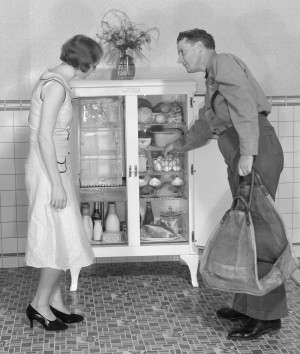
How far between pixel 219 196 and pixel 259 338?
133cm

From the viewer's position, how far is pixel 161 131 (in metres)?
4.94

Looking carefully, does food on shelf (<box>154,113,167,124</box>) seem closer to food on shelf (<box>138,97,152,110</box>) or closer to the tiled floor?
food on shelf (<box>138,97,152,110</box>)

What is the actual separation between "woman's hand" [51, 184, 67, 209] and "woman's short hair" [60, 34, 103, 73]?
640 millimetres

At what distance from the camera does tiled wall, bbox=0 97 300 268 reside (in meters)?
5.21

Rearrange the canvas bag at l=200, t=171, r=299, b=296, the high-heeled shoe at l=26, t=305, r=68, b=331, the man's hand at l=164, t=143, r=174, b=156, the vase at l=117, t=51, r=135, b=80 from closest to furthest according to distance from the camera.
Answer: the canvas bag at l=200, t=171, r=299, b=296, the high-heeled shoe at l=26, t=305, r=68, b=331, the man's hand at l=164, t=143, r=174, b=156, the vase at l=117, t=51, r=135, b=80

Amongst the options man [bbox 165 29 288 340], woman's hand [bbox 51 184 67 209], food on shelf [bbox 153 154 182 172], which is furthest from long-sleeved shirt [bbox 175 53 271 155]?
→ food on shelf [bbox 153 154 182 172]

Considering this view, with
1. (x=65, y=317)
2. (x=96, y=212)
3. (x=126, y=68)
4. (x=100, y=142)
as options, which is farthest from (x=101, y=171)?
(x=65, y=317)

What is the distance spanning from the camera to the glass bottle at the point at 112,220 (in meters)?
5.07

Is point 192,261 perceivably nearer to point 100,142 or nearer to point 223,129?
point 100,142

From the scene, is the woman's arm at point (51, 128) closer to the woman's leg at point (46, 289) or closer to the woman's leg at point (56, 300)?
the woman's leg at point (46, 289)

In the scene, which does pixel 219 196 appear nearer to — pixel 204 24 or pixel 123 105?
pixel 123 105

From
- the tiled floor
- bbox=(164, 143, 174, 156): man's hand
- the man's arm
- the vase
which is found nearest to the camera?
the tiled floor

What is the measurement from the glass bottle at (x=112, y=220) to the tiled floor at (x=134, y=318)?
34cm

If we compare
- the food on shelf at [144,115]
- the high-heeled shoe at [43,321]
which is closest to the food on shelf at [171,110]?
the food on shelf at [144,115]
